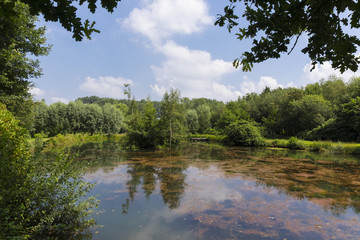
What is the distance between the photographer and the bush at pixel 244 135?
29106 mm

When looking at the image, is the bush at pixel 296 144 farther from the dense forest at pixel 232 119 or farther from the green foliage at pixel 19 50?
the green foliage at pixel 19 50

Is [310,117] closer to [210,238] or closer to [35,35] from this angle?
[210,238]

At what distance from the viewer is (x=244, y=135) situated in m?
29.6

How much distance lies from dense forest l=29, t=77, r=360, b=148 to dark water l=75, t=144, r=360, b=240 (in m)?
12.4

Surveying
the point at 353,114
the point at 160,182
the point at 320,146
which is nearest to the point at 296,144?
the point at 320,146

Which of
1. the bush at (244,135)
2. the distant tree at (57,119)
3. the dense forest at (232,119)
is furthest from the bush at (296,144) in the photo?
the distant tree at (57,119)

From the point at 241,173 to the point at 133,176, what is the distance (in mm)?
6226

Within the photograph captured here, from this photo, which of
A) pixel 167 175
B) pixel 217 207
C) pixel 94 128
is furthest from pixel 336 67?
pixel 94 128

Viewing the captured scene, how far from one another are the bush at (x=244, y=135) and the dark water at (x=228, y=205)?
1736 cm

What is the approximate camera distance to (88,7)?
1.96 m

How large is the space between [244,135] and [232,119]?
12.3 metres

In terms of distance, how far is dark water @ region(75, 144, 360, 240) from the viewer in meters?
5.14

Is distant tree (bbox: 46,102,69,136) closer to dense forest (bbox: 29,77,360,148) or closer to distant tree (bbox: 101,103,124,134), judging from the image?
dense forest (bbox: 29,77,360,148)

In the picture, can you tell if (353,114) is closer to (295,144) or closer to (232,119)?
(295,144)
